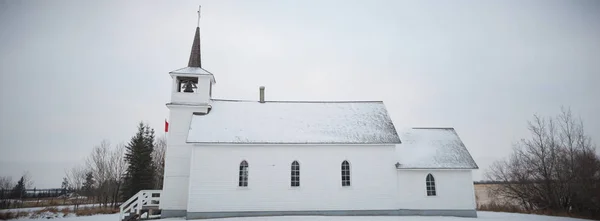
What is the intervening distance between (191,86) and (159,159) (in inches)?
1069

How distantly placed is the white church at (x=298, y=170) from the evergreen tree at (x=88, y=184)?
28.5 m

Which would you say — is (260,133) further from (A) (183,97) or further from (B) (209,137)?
(A) (183,97)

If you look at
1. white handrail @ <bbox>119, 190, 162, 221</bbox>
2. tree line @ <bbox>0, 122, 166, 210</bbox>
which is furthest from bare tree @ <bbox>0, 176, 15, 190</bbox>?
white handrail @ <bbox>119, 190, 162, 221</bbox>

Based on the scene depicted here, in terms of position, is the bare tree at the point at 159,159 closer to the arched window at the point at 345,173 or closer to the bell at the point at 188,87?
the bell at the point at 188,87

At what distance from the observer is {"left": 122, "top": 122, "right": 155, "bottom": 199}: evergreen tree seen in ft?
116

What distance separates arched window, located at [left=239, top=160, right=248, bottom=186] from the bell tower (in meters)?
5.31

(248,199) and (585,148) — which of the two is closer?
(248,199)

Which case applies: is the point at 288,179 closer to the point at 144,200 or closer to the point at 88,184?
the point at 144,200

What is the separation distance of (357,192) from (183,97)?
13.6 metres

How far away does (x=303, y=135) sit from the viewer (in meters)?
22.2

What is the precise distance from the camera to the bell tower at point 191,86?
23.2 m

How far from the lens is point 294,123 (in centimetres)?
2333

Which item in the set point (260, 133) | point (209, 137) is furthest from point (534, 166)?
point (209, 137)

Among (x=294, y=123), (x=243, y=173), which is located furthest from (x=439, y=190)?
(x=243, y=173)
